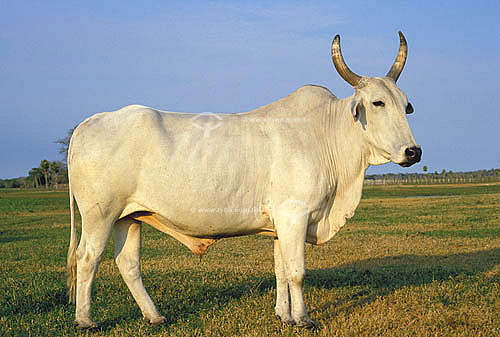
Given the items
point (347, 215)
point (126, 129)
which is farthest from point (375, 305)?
point (126, 129)

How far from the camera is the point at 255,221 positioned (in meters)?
5.48

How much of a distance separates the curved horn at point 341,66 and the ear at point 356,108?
0.32 m

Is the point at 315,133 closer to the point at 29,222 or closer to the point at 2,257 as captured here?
the point at 2,257

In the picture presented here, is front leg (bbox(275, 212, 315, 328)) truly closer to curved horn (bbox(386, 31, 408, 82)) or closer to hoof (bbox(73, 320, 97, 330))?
curved horn (bbox(386, 31, 408, 82))

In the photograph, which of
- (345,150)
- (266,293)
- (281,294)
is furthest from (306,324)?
(345,150)

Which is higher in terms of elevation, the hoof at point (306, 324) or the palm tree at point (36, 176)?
the hoof at point (306, 324)

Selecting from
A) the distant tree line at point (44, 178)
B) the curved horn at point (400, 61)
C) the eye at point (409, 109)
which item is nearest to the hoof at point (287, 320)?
the eye at point (409, 109)

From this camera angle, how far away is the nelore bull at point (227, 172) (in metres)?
5.27

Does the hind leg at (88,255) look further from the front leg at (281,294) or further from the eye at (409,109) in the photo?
the eye at (409,109)

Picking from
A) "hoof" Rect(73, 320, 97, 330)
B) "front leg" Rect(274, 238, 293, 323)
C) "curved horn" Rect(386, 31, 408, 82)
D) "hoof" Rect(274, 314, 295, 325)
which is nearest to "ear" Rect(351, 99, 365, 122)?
"curved horn" Rect(386, 31, 408, 82)

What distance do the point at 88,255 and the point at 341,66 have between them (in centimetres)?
348

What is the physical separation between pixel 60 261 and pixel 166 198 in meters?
7.22

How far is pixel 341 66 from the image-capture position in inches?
223

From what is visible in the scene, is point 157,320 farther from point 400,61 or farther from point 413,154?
point 400,61
